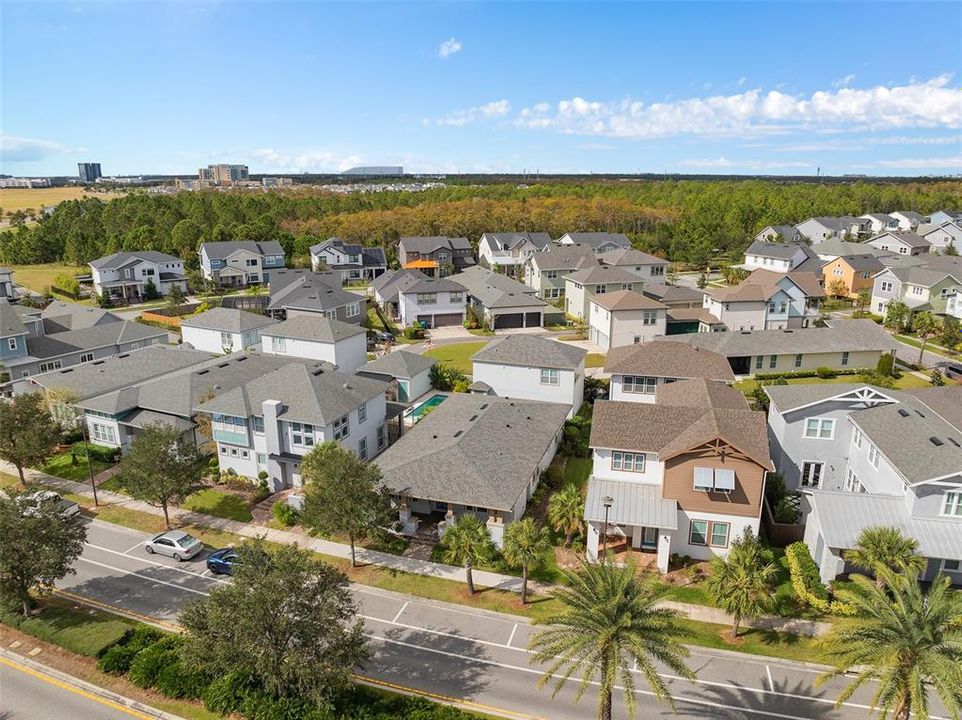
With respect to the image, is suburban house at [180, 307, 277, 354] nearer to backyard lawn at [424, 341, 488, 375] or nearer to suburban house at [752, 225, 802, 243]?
backyard lawn at [424, 341, 488, 375]

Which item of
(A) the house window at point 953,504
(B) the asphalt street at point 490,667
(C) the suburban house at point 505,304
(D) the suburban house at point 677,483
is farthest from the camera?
(C) the suburban house at point 505,304

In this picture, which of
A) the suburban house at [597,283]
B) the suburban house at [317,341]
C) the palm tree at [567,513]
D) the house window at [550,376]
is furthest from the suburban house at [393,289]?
the palm tree at [567,513]

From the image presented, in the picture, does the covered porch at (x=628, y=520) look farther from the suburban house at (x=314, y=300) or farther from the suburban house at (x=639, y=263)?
the suburban house at (x=639, y=263)

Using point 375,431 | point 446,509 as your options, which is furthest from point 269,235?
point 446,509

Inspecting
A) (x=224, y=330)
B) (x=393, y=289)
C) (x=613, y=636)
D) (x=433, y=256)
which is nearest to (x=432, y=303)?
(x=393, y=289)

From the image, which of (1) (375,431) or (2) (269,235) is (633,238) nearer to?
(2) (269,235)

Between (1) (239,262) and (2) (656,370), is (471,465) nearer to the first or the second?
(2) (656,370)

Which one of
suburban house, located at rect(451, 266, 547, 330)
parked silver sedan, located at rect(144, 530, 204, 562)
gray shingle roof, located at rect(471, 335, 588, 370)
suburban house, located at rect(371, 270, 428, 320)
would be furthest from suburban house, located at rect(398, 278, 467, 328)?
parked silver sedan, located at rect(144, 530, 204, 562)
